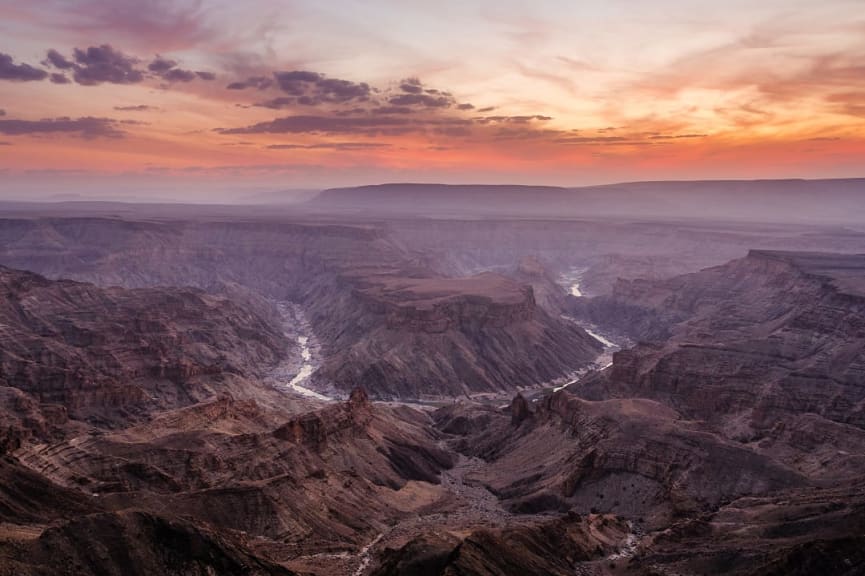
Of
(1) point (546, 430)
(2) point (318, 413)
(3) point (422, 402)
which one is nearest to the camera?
(2) point (318, 413)

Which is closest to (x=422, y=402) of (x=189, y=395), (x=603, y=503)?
(x=189, y=395)

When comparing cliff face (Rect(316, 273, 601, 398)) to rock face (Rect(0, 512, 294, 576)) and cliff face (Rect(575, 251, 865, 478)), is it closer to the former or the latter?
cliff face (Rect(575, 251, 865, 478))

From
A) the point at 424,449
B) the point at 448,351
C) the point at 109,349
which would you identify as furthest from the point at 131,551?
the point at 448,351

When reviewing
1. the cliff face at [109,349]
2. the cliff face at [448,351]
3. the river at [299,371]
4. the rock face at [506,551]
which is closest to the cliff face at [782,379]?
the cliff face at [448,351]

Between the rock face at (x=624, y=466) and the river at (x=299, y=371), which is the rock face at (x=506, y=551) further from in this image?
the river at (x=299, y=371)

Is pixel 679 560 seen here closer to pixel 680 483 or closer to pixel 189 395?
pixel 680 483

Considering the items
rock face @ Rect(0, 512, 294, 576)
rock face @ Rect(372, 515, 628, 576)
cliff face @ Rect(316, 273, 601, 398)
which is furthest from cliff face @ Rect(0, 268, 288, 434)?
rock face @ Rect(372, 515, 628, 576)
